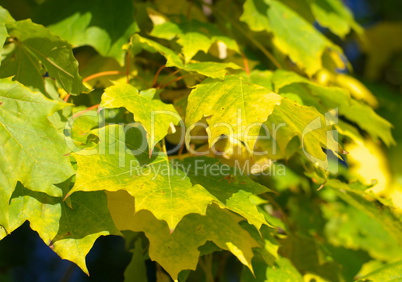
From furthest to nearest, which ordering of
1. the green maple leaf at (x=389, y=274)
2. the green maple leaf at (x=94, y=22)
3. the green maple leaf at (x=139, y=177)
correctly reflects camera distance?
the green maple leaf at (x=94, y=22) < the green maple leaf at (x=389, y=274) < the green maple leaf at (x=139, y=177)

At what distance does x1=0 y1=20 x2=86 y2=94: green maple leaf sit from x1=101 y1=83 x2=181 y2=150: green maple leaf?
81 mm

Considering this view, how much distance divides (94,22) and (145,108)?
393 millimetres

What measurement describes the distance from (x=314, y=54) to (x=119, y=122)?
54 cm

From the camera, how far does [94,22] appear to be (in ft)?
3.81

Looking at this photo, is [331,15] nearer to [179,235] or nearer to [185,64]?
[185,64]

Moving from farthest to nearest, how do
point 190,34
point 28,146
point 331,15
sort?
point 331,15 < point 190,34 < point 28,146

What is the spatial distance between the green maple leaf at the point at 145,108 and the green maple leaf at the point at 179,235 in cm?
15

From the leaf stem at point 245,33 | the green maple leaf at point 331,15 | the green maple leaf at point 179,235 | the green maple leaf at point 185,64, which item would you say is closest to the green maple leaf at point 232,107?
the green maple leaf at point 185,64

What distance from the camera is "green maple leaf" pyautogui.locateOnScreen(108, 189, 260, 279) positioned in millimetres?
874

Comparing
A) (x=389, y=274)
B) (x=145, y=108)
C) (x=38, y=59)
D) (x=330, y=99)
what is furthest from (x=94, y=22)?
(x=389, y=274)

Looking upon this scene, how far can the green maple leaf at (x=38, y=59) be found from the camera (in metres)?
→ 0.93

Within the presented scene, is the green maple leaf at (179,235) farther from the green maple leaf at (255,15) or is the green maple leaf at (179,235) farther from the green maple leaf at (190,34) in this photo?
the green maple leaf at (255,15)

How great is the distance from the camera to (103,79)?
44.6 inches

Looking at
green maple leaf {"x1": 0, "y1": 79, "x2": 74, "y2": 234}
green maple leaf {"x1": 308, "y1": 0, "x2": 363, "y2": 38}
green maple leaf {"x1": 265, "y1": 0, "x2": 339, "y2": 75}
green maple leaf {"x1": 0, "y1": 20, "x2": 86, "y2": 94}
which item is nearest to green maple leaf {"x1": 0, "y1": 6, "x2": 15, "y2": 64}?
green maple leaf {"x1": 0, "y1": 20, "x2": 86, "y2": 94}
